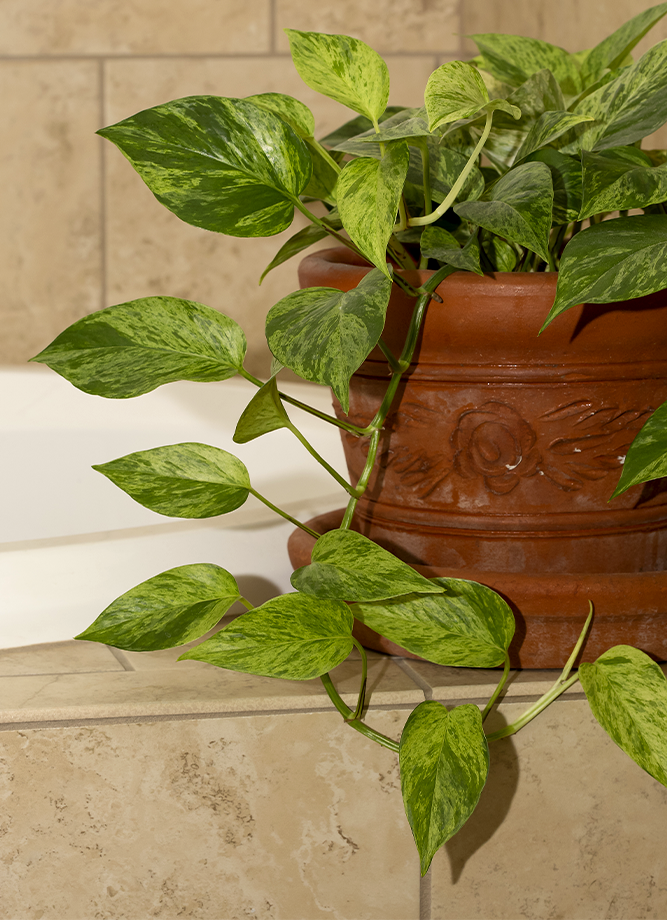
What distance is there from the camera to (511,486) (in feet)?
1.45

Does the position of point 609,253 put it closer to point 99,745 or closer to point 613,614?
point 613,614

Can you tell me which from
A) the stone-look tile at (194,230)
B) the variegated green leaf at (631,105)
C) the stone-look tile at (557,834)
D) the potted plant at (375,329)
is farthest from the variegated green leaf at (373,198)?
the stone-look tile at (194,230)

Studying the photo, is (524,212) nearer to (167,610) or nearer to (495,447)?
(495,447)

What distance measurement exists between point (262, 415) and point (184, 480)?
47 mm

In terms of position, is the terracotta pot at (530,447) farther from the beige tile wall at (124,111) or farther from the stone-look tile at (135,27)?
the stone-look tile at (135,27)

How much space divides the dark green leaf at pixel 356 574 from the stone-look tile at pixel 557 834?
10 cm

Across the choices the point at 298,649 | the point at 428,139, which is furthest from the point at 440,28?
the point at 298,649

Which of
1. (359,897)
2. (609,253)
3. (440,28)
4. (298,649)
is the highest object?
(440,28)

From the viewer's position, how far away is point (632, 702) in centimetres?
36

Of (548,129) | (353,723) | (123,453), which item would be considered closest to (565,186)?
(548,129)

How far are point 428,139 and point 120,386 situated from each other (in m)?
0.21

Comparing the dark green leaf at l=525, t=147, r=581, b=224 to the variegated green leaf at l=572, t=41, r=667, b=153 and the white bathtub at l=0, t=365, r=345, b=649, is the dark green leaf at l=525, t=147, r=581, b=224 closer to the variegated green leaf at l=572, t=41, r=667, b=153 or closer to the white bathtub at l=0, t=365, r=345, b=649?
the variegated green leaf at l=572, t=41, r=667, b=153

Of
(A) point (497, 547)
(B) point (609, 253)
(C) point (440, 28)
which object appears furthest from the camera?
(C) point (440, 28)

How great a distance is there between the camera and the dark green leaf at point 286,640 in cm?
36
